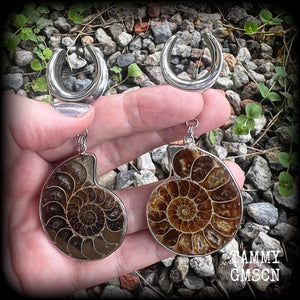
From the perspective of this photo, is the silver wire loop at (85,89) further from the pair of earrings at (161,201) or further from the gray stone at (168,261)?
the gray stone at (168,261)

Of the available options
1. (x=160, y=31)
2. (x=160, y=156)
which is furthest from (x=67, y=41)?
(x=160, y=156)

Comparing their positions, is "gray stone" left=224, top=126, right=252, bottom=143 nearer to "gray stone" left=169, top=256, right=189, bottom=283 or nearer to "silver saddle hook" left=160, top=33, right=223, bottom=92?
"silver saddle hook" left=160, top=33, right=223, bottom=92

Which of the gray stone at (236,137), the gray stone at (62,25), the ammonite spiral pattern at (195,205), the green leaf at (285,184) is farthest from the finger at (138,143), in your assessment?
the gray stone at (62,25)

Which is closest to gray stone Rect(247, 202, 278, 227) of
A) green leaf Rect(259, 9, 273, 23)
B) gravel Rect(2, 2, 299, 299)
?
gravel Rect(2, 2, 299, 299)

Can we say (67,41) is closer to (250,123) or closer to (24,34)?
(24,34)

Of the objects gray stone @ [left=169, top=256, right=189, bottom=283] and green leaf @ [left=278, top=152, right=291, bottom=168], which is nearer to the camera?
gray stone @ [left=169, top=256, right=189, bottom=283]

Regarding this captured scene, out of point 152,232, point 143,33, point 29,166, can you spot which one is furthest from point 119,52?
point 152,232

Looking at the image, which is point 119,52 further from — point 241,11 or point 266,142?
point 266,142
